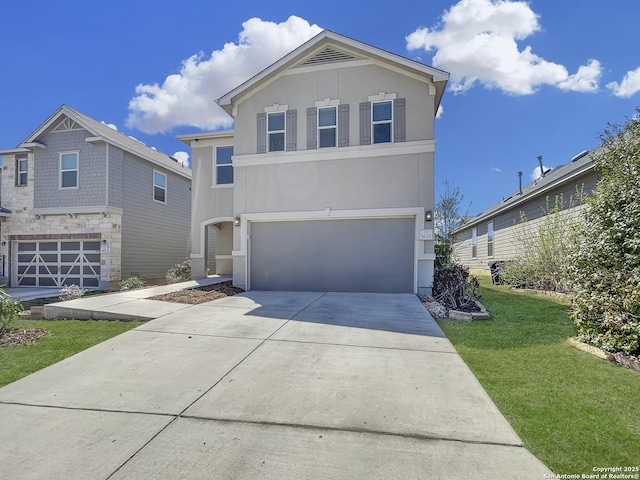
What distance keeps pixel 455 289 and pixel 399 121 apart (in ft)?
17.3

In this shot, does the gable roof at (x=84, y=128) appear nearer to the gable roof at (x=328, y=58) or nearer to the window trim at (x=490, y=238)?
the gable roof at (x=328, y=58)

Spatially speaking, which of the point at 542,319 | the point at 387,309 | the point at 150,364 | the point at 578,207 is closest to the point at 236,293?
the point at 387,309

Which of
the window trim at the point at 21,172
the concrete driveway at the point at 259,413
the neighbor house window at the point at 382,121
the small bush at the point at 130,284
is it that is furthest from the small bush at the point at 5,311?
the window trim at the point at 21,172

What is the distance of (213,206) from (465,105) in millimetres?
12626

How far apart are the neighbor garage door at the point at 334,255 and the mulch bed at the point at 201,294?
102 cm

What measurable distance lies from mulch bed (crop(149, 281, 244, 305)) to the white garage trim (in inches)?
32.9

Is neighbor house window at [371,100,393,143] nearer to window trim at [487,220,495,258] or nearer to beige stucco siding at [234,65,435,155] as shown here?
beige stucco siding at [234,65,435,155]

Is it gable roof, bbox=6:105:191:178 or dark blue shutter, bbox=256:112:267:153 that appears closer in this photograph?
dark blue shutter, bbox=256:112:267:153

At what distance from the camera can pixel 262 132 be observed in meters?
11.2

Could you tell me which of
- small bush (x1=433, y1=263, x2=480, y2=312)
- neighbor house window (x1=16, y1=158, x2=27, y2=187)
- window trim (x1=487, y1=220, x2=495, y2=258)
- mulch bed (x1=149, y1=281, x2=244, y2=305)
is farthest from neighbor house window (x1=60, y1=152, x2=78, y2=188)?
window trim (x1=487, y1=220, x2=495, y2=258)

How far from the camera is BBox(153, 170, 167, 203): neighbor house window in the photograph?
16438 mm

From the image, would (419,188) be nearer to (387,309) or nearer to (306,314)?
(387,309)

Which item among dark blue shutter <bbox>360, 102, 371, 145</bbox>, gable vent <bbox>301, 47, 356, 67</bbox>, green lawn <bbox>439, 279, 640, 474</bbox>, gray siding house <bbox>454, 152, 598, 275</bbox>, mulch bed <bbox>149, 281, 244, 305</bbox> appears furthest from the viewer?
gable vent <bbox>301, 47, 356, 67</bbox>

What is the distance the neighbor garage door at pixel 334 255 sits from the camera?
10203 millimetres
